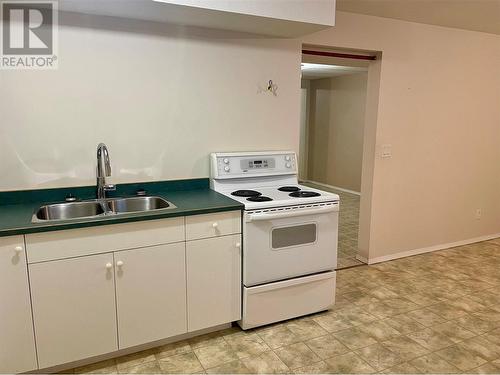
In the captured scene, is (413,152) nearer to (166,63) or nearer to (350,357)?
(350,357)

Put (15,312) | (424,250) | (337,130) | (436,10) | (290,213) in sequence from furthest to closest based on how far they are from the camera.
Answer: (337,130) < (424,250) < (436,10) < (290,213) < (15,312)

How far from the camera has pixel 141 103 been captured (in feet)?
8.39

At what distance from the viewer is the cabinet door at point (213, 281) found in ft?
7.58

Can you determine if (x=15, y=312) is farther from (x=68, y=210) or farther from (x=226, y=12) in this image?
(x=226, y=12)

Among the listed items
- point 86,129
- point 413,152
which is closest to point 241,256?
point 86,129

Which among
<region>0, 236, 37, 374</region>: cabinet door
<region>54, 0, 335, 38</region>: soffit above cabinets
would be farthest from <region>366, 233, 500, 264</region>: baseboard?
<region>0, 236, 37, 374</region>: cabinet door

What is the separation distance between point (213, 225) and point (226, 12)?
1.24 meters

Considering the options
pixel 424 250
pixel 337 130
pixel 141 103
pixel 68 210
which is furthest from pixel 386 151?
pixel 337 130

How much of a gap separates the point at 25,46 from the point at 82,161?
2.38ft

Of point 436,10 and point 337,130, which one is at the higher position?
point 436,10

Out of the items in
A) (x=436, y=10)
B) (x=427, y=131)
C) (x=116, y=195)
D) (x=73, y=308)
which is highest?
(x=436, y=10)

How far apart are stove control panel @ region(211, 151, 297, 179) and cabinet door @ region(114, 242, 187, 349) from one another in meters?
0.72

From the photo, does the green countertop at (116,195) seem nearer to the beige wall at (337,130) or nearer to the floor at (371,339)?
the floor at (371,339)

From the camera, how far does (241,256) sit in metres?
2.43
